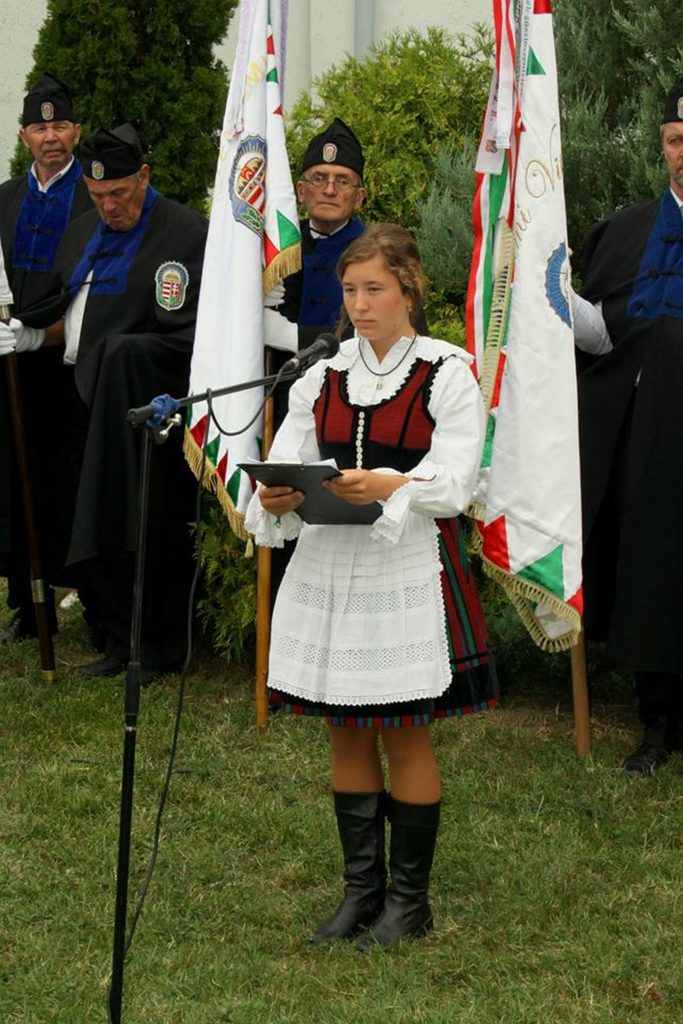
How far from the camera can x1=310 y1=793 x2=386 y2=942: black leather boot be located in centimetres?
443

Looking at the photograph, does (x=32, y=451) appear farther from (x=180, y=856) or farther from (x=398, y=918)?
(x=398, y=918)

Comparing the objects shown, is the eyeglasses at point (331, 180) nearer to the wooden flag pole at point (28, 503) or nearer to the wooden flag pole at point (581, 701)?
the wooden flag pole at point (28, 503)

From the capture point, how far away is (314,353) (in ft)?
12.9

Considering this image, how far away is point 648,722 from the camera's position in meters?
6.02

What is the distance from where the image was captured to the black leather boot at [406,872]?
434 centimetres

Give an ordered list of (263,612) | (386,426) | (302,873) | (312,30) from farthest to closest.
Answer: (312,30)
(263,612)
(302,873)
(386,426)

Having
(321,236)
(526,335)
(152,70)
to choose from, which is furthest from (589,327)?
(152,70)

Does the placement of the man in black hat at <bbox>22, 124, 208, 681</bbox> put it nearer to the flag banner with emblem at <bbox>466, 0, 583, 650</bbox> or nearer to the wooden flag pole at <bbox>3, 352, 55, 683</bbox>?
the wooden flag pole at <bbox>3, 352, 55, 683</bbox>

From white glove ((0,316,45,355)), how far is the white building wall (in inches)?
160

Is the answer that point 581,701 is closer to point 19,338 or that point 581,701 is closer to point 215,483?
point 215,483

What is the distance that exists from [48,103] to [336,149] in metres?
1.72

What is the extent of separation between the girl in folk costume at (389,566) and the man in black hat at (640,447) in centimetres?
145

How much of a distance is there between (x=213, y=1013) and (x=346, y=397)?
62.7 inches

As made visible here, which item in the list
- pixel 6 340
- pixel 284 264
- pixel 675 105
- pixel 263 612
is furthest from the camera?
pixel 6 340
